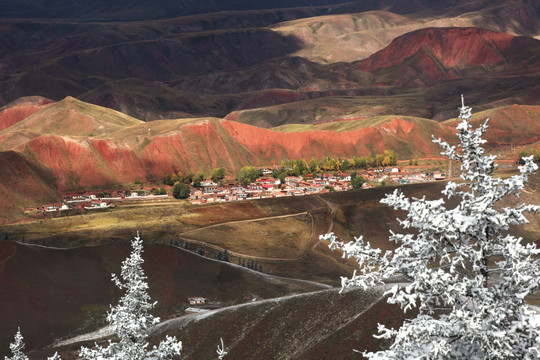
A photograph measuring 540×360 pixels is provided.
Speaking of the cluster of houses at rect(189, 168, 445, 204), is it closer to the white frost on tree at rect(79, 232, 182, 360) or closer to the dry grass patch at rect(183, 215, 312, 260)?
the dry grass patch at rect(183, 215, 312, 260)

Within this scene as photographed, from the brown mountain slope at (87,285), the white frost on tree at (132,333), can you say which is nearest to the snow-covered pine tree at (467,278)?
the white frost on tree at (132,333)

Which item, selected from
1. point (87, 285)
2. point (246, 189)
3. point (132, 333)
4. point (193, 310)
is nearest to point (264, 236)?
point (193, 310)

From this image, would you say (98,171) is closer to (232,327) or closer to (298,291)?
(298,291)

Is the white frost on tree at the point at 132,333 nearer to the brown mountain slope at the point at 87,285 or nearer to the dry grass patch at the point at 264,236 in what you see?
the brown mountain slope at the point at 87,285

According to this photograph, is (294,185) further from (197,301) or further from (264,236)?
(197,301)

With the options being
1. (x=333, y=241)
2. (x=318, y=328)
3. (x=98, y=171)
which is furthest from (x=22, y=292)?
(x=98, y=171)

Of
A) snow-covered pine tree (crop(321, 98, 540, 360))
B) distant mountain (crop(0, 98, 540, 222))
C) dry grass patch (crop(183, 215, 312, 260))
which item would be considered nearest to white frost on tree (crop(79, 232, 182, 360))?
snow-covered pine tree (crop(321, 98, 540, 360))

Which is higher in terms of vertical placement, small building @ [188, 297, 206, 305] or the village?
small building @ [188, 297, 206, 305]

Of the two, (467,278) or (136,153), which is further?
(136,153)
